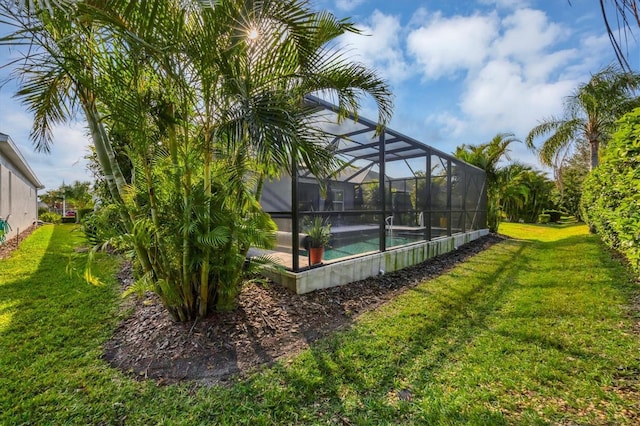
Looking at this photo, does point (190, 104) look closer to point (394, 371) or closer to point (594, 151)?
point (394, 371)

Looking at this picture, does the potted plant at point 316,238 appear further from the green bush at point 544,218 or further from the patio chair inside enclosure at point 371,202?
the green bush at point 544,218

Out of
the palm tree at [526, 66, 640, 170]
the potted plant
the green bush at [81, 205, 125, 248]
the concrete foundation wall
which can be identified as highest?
the palm tree at [526, 66, 640, 170]

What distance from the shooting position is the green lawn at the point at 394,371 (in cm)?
197

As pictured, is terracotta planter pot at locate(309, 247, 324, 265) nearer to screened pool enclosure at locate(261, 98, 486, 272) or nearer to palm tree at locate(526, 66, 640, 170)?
screened pool enclosure at locate(261, 98, 486, 272)

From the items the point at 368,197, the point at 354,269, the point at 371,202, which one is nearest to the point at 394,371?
the point at 354,269

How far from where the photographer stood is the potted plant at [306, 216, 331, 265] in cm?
457

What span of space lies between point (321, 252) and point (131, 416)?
310 centimetres

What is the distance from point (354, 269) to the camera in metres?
5.14

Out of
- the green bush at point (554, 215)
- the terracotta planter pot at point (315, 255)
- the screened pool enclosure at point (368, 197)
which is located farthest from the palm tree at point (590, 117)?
the green bush at point (554, 215)

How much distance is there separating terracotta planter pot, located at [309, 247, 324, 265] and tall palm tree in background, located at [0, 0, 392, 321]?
138 centimetres

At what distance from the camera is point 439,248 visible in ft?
26.2

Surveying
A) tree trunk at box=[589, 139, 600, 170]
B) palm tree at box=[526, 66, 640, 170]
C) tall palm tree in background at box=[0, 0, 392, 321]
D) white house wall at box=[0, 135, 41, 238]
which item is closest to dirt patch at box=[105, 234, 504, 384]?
tall palm tree in background at box=[0, 0, 392, 321]

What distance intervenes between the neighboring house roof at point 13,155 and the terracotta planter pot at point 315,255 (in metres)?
10.0

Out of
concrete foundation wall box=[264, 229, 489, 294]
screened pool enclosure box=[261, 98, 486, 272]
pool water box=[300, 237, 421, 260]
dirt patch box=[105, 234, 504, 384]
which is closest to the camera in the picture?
dirt patch box=[105, 234, 504, 384]
